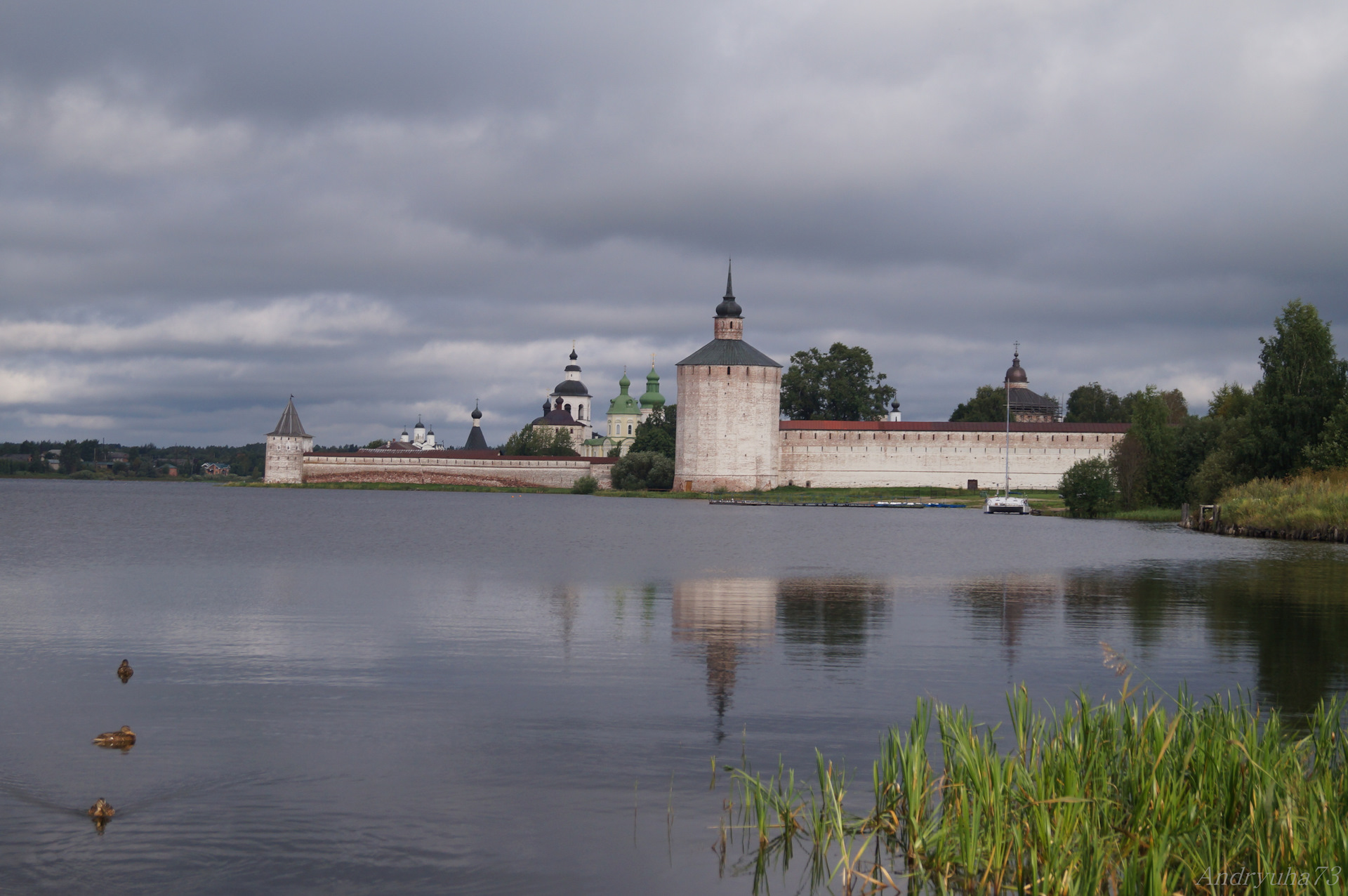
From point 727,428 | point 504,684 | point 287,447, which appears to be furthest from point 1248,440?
point 287,447

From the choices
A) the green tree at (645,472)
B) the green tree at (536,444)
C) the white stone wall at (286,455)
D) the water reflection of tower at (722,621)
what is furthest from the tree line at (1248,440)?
the white stone wall at (286,455)

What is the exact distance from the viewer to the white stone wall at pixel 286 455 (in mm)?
77062

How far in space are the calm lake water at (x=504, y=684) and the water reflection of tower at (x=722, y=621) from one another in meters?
0.05

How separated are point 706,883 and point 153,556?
52.4ft

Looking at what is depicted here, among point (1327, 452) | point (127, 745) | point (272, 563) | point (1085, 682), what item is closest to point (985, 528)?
point (1327, 452)

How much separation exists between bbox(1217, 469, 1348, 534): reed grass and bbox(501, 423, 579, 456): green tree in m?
49.9

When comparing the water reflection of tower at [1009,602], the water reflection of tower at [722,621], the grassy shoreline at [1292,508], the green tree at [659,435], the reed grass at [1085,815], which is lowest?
the water reflection of tower at [722,621]

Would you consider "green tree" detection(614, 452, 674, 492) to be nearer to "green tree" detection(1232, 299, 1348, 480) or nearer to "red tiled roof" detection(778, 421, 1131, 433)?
"red tiled roof" detection(778, 421, 1131, 433)

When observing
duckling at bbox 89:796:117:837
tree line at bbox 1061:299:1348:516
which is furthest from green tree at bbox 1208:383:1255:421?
duckling at bbox 89:796:117:837

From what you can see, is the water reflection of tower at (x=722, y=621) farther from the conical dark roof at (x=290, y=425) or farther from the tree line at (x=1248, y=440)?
the conical dark roof at (x=290, y=425)

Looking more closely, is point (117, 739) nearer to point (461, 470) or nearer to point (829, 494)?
point (829, 494)

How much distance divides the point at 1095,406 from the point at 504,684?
71444 millimetres

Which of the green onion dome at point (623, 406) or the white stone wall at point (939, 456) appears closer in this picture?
the white stone wall at point (939, 456)

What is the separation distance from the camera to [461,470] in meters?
71.4
